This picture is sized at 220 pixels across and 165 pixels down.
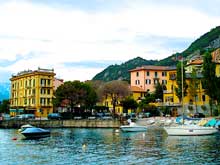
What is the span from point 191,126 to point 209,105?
32862 mm

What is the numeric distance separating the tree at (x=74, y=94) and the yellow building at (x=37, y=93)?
1808cm

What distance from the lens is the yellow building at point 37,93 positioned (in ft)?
389

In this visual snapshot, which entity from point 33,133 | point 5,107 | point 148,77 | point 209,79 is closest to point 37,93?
point 5,107

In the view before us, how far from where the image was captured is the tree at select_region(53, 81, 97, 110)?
100625 mm

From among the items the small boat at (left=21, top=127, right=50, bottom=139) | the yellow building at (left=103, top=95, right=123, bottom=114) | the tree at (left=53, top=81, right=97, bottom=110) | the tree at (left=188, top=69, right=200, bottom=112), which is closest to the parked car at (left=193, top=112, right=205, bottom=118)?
the tree at (left=188, top=69, right=200, bottom=112)

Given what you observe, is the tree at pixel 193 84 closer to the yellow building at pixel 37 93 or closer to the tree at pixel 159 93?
the tree at pixel 159 93

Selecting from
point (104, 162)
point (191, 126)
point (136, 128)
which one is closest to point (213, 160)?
point (104, 162)

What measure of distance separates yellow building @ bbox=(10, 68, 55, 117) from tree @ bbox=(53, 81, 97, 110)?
18.1 metres

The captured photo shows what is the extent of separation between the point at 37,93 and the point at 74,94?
22.0 m

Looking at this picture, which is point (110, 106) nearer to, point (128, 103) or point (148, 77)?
point (128, 103)

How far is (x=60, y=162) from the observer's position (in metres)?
33.8

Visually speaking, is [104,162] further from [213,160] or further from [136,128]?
[136,128]

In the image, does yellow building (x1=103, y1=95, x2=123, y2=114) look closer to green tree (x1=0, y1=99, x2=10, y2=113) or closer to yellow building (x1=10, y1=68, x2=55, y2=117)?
yellow building (x1=10, y1=68, x2=55, y2=117)

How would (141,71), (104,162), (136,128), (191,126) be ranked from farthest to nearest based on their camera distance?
(141,71), (136,128), (191,126), (104,162)
